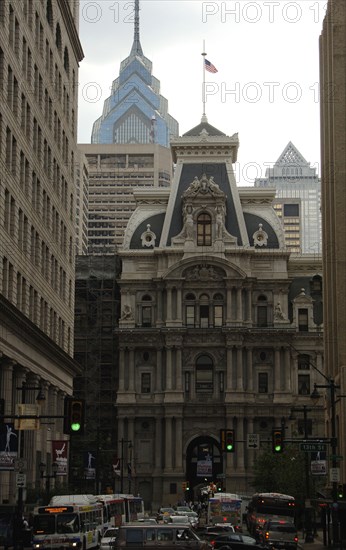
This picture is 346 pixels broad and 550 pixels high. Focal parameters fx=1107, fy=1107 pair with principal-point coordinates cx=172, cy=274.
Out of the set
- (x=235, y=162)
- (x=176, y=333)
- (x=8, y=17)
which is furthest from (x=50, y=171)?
(x=235, y=162)

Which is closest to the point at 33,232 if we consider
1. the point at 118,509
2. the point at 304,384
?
the point at 118,509

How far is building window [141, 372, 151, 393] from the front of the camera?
11975cm

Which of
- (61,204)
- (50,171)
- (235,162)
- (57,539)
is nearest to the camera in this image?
(57,539)

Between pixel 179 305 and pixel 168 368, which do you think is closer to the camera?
pixel 168 368

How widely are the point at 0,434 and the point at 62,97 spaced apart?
1577 inches

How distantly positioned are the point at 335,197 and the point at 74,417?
34.4m

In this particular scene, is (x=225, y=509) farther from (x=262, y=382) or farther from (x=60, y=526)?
(x=262, y=382)

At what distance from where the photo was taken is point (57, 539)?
159ft

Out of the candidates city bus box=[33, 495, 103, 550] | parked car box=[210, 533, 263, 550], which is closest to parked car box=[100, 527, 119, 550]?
city bus box=[33, 495, 103, 550]

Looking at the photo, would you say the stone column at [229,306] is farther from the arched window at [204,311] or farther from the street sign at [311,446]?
the street sign at [311,446]

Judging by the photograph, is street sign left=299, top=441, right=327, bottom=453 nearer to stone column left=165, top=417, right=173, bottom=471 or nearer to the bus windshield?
the bus windshield

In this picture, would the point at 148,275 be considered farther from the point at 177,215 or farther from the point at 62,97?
the point at 62,97

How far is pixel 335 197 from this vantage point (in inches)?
2825

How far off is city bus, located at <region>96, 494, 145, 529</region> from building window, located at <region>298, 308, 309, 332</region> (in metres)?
54.1
